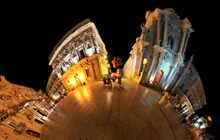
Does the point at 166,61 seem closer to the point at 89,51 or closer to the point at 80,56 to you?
the point at 89,51

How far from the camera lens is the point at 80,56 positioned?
18297 millimetres

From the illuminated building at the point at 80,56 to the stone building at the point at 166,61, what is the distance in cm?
721

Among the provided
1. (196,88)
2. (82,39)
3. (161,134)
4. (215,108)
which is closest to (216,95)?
(215,108)

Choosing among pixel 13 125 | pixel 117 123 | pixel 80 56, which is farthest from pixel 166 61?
pixel 13 125

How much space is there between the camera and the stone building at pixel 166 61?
524 inches

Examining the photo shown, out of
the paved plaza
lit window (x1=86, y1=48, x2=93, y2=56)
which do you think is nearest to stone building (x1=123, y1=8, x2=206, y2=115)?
the paved plaza

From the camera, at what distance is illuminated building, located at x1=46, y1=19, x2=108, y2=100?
15.1m

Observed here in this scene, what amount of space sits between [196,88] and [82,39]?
25711 mm

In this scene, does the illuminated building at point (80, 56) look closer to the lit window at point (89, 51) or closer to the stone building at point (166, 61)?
the lit window at point (89, 51)

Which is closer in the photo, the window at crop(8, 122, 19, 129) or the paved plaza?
the paved plaza

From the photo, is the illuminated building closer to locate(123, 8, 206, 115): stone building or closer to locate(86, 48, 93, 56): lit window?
locate(86, 48, 93, 56): lit window

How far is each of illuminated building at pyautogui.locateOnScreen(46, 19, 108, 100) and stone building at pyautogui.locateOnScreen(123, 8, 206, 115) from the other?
7215 millimetres

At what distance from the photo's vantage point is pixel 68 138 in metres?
4.64

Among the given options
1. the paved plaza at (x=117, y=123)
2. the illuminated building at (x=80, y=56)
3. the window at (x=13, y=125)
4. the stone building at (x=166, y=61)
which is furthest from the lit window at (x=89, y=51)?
the window at (x=13, y=125)
